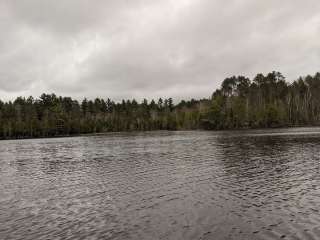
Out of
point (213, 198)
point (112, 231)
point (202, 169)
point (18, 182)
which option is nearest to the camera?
point (112, 231)

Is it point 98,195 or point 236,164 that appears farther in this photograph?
point 236,164

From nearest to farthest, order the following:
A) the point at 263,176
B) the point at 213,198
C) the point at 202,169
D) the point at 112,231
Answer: the point at 112,231 → the point at 213,198 → the point at 263,176 → the point at 202,169

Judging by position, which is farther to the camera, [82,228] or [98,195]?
[98,195]

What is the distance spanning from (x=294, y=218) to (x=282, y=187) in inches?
449

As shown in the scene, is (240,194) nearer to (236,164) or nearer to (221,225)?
(221,225)

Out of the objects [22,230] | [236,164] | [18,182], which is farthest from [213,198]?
[18,182]

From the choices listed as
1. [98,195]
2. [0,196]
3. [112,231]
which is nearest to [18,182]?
[0,196]

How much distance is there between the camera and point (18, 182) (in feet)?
154

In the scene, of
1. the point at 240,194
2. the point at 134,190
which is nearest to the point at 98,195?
the point at 134,190

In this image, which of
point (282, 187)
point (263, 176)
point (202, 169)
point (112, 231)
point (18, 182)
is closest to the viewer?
point (112, 231)

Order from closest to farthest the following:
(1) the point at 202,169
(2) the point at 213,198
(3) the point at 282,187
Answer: (2) the point at 213,198 → (3) the point at 282,187 → (1) the point at 202,169

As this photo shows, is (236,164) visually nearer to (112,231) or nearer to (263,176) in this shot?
(263,176)

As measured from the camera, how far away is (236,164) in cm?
5466

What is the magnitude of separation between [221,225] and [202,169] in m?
26.7
